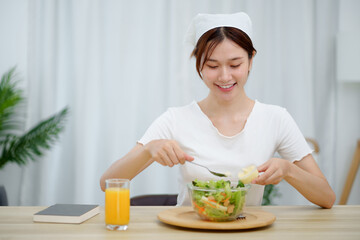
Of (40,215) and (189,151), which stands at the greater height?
(189,151)

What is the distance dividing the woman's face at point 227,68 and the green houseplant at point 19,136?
1.88 meters

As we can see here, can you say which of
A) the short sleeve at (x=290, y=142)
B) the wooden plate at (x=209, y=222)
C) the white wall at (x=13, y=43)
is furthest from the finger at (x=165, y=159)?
the white wall at (x=13, y=43)

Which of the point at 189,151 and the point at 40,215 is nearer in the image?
the point at 40,215

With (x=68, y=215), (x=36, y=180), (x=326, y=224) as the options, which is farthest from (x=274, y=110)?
(x=36, y=180)

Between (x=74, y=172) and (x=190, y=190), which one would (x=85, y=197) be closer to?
(x=74, y=172)

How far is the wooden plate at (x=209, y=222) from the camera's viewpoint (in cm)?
124

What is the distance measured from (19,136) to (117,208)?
8.14 feet

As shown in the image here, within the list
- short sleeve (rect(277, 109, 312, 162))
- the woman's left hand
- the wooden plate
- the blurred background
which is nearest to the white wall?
the blurred background

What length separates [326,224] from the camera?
54.2 inches

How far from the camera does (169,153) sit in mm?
1484

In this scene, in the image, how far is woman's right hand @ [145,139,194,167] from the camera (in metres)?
1.46

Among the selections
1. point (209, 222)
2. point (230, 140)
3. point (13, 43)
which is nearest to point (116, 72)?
point (13, 43)

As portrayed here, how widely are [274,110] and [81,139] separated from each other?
2018mm

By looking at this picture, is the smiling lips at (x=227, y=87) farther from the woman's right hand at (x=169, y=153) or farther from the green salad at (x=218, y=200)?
the green salad at (x=218, y=200)
